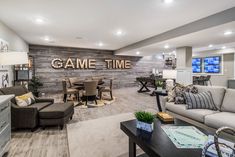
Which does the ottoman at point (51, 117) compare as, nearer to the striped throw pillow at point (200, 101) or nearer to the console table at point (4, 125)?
the console table at point (4, 125)

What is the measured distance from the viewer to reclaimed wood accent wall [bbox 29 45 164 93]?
7.18m

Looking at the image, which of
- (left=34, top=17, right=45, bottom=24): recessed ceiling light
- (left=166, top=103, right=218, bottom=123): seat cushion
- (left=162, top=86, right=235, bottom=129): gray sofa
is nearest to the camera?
(left=162, top=86, right=235, bottom=129): gray sofa

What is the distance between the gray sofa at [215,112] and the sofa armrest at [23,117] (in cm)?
299

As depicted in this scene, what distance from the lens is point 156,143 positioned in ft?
5.04

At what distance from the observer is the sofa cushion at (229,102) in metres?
2.64

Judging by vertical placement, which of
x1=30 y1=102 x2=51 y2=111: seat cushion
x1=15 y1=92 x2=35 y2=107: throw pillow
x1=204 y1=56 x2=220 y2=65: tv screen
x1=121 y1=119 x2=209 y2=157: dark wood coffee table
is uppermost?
x1=204 y1=56 x2=220 y2=65: tv screen

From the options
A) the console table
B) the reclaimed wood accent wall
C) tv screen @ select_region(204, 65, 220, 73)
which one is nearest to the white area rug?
the console table

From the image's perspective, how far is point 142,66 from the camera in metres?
10.1

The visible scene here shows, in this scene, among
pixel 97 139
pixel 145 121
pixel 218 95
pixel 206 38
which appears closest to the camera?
pixel 145 121

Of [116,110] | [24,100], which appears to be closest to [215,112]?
[116,110]

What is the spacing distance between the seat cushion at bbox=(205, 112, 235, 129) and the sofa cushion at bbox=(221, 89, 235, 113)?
11cm

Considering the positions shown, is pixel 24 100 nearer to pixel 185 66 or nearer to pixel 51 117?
pixel 51 117

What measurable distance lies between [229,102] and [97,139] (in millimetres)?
2570

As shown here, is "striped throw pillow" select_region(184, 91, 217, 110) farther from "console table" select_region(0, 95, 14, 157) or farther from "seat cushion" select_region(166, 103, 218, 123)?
"console table" select_region(0, 95, 14, 157)
